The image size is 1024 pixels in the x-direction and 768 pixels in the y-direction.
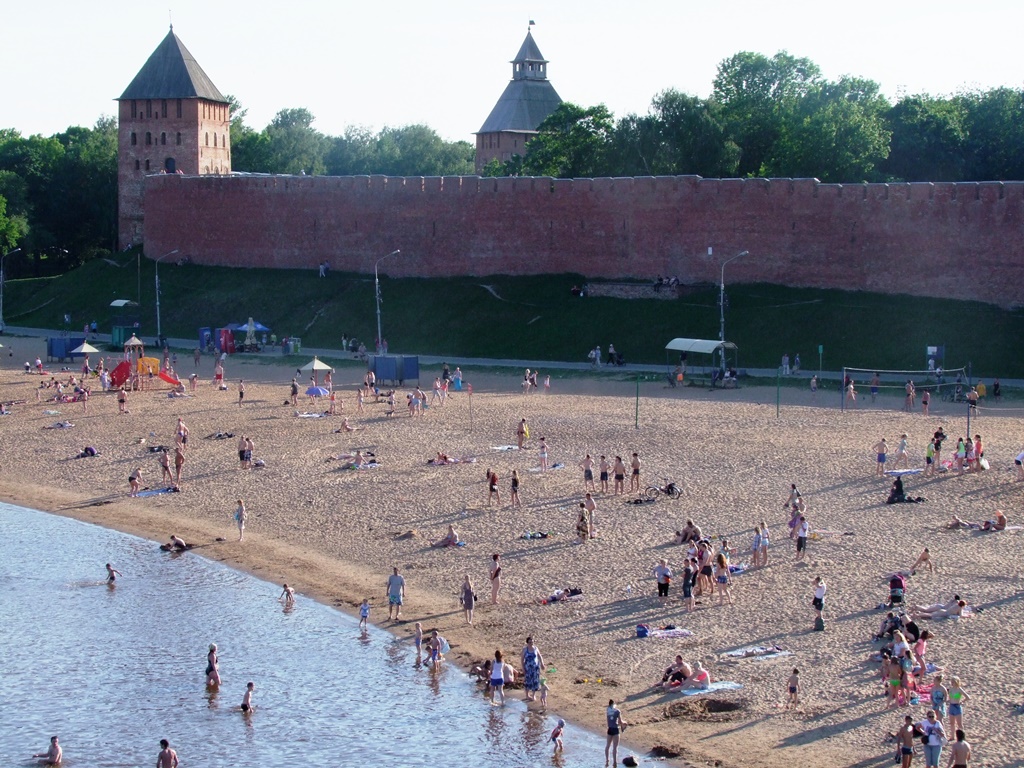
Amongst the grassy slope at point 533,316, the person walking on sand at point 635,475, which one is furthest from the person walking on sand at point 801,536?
the grassy slope at point 533,316

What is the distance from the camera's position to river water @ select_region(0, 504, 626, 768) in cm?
1603

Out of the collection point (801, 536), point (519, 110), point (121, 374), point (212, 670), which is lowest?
point (212, 670)

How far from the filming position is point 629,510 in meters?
25.5

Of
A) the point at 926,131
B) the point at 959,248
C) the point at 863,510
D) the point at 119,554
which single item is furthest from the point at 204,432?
the point at 926,131

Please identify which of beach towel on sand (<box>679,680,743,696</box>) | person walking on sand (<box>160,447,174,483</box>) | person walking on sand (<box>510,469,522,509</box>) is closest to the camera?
beach towel on sand (<box>679,680,743,696</box>)

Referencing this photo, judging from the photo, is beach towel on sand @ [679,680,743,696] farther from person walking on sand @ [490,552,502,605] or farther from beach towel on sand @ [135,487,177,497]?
beach towel on sand @ [135,487,177,497]

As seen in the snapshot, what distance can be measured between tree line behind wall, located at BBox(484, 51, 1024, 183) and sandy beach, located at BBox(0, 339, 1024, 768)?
19.3 m

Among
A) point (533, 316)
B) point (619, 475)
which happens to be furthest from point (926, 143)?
point (619, 475)

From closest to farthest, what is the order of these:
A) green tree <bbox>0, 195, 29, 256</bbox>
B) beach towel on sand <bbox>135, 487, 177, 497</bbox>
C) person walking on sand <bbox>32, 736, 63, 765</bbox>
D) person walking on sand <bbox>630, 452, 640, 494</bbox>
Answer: person walking on sand <bbox>32, 736, 63, 765</bbox>, person walking on sand <bbox>630, 452, 640, 494</bbox>, beach towel on sand <bbox>135, 487, 177, 497</bbox>, green tree <bbox>0, 195, 29, 256</bbox>

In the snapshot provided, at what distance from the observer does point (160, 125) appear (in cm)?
6519

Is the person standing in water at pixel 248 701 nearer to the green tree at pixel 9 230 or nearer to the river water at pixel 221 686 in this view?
the river water at pixel 221 686

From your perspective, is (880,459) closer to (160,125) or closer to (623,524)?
(623,524)

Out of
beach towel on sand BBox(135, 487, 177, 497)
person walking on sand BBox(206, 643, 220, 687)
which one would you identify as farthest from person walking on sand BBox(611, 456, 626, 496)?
person walking on sand BBox(206, 643, 220, 687)

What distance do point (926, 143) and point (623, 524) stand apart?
39344 millimetres
